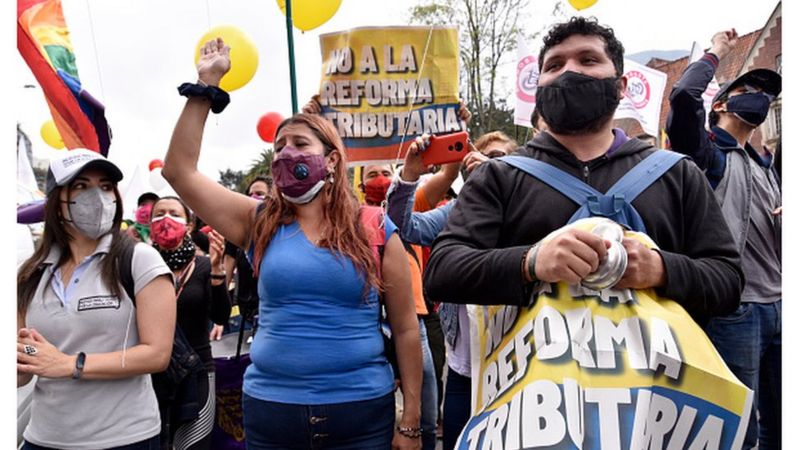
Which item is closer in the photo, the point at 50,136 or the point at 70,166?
the point at 70,166

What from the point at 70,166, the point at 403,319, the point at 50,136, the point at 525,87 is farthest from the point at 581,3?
the point at 50,136

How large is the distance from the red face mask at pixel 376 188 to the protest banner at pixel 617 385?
2.39 metres

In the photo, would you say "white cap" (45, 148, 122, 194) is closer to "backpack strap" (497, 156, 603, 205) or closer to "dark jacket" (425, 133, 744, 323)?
"dark jacket" (425, 133, 744, 323)

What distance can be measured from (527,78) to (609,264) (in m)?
5.56

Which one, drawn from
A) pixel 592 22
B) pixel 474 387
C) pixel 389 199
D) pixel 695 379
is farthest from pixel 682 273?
pixel 389 199

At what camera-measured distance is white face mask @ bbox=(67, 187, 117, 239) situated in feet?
8.17

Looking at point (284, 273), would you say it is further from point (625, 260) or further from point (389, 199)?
point (625, 260)

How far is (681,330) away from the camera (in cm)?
143

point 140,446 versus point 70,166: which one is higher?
point 70,166

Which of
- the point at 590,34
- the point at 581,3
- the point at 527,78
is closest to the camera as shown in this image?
the point at 590,34

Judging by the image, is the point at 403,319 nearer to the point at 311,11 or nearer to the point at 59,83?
the point at 59,83

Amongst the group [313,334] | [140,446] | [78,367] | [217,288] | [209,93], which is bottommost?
[140,446]

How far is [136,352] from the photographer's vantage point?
237cm

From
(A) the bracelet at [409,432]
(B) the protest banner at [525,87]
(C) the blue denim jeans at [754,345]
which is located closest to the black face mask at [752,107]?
(C) the blue denim jeans at [754,345]
